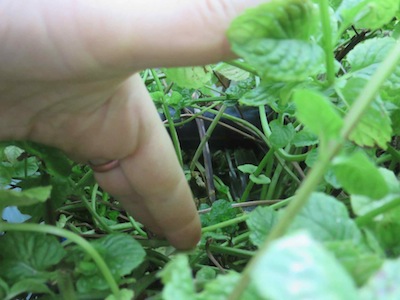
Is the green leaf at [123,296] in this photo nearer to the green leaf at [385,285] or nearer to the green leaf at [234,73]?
the green leaf at [385,285]

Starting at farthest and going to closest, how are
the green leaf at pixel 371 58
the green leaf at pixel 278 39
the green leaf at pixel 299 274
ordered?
the green leaf at pixel 371 58
the green leaf at pixel 278 39
the green leaf at pixel 299 274

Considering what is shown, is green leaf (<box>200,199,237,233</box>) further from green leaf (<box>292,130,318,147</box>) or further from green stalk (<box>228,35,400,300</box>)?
green stalk (<box>228,35,400,300</box>)

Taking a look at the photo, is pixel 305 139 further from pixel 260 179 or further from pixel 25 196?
pixel 25 196

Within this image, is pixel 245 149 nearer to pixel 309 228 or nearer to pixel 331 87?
pixel 331 87

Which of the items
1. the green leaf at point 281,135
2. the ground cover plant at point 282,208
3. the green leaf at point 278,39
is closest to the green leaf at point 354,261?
the ground cover plant at point 282,208

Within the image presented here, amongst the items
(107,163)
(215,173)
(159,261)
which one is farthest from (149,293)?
(215,173)

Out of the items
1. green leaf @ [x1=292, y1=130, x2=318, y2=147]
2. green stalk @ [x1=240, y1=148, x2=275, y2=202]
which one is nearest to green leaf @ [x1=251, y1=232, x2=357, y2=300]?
green leaf @ [x1=292, y1=130, x2=318, y2=147]

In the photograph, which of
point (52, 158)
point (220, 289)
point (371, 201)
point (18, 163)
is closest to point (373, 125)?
point (371, 201)
